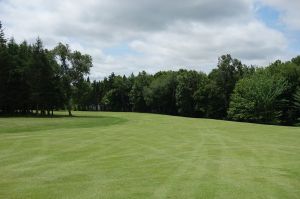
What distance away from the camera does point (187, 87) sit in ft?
371

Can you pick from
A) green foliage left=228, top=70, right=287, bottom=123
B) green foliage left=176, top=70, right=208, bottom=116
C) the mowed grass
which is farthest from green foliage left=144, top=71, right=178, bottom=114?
the mowed grass

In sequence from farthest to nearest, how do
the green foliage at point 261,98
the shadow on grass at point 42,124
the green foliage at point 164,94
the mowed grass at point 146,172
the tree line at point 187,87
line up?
the green foliage at point 164,94 < the green foliage at point 261,98 < the tree line at point 187,87 < the shadow on grass at point 42,124 < the mowed grass at point 146,172

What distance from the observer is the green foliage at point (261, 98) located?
8269 centimetres

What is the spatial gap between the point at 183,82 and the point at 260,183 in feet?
339

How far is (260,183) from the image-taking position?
1190cm

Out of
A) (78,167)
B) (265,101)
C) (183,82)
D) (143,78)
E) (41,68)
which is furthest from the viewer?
(143,78)

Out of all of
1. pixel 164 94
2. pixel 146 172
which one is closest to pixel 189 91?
pixel 164 94

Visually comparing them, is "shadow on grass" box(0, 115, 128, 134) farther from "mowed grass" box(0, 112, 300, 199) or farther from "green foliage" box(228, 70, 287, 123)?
"green foliage" box(228, 70, 287, 123)

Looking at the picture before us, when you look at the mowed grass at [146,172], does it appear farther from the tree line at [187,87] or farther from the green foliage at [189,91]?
the green foliage at [189,91]

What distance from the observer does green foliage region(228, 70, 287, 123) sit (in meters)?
82.7

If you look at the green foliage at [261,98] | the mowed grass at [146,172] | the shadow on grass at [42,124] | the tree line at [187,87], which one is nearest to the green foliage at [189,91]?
the tree line at [187,87]

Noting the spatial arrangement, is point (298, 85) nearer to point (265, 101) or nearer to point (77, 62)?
point (265, 101)

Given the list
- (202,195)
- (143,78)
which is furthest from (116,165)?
(143,78)

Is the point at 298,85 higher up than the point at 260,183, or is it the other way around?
the point at 298,85
